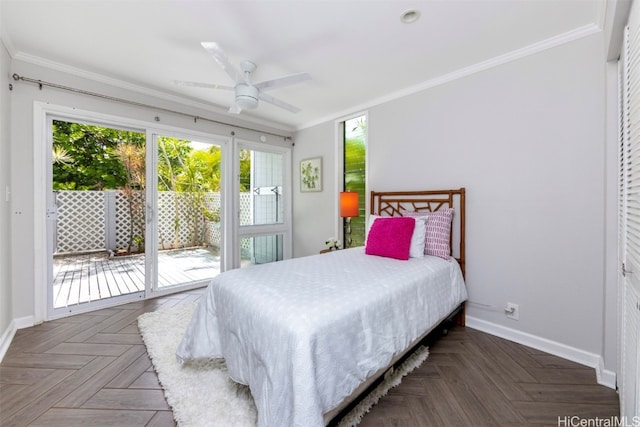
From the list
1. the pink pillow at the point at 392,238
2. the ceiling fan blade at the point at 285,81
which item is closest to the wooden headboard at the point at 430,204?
the pink pillow at the point at 392,238

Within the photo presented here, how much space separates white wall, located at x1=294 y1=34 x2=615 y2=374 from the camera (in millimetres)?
1987

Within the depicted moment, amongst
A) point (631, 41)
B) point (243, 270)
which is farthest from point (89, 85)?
point (631, 41)

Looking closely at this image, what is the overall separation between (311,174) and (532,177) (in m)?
2.90

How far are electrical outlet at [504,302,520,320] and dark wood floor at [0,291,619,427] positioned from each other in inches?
9.0

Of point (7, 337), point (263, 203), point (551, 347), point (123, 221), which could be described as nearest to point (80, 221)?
point (123, 221)

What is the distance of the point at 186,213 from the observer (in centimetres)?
368

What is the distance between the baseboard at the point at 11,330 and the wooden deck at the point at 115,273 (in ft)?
0.87

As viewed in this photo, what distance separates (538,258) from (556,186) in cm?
60

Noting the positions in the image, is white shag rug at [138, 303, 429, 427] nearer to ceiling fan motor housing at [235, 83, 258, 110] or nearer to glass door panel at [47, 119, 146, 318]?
glass door panel at [47, 119, 146, 318]

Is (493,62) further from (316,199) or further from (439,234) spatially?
(316,199)

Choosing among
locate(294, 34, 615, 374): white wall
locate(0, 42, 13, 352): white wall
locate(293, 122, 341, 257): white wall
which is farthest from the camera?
locate(293, 122, 341, 257): white wall

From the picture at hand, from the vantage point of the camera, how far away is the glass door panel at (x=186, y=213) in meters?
3.45

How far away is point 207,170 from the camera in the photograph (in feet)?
12.7

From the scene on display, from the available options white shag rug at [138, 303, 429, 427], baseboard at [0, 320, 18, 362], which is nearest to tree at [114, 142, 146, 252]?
baseboard at [0, 320, 18, 362]
